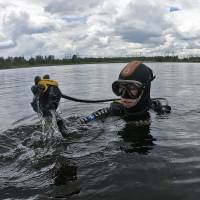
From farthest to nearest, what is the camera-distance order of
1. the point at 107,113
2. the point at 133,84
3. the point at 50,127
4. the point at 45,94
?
the point at 107,113 → the point at 133,84 → the point at 50,127 → the point at 45,94

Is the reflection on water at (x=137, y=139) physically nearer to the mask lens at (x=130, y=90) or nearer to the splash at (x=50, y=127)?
the mask lens at (x=130, y=90)

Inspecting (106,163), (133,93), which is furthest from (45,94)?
(133,93)

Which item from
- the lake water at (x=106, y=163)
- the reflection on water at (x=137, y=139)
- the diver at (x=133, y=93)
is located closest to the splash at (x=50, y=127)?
the lake water at (x=106, y=163)

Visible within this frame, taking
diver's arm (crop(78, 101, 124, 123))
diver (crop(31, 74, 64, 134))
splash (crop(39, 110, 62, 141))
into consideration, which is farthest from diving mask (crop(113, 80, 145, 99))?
diver (crop(31, 74, 64, 134))

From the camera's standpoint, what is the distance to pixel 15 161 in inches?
323

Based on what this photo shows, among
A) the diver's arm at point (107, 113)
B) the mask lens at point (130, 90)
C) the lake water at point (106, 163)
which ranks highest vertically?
the mask lens at point (130, 90)

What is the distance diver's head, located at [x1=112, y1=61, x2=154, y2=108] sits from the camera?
1022 centimetres

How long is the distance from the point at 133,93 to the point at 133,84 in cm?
31

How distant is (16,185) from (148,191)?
2.24 meters

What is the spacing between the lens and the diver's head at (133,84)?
33.5 feet

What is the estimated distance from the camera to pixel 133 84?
1020cm

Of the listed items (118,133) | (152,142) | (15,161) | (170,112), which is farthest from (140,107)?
(15,161)

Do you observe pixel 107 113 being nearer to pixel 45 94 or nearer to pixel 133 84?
pixel 133 84

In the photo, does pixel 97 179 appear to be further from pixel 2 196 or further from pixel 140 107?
pixel 140 107
